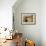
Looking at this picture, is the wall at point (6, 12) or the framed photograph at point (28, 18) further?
the framed photograph at point (28, 18)

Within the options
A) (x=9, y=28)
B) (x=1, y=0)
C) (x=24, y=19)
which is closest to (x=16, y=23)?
(x=24, y=19)

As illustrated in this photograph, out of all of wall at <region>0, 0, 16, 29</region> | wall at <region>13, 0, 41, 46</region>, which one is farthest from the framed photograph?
wall at <region>0, 0, 16, 29</region>

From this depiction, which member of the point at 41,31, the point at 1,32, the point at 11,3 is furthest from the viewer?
the point at 41,31

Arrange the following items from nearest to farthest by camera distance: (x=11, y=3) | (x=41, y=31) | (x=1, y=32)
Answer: (x=1, y=32) → (x=11, y=3) → (x=41, y=31)

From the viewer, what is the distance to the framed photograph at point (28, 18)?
5801mm

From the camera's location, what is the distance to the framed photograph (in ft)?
19.0

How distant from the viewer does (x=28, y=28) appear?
5840 millimetres

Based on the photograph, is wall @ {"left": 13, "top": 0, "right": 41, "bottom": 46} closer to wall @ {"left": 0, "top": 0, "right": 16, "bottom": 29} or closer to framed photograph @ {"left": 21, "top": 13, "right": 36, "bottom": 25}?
framed photograph @ {"left": 21, "top": 13, "right": 36, "bottom": 25}

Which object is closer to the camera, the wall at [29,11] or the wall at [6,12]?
the wall at [6,12]

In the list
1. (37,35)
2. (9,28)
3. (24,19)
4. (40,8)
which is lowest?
(37,35)

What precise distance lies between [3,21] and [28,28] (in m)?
1.52

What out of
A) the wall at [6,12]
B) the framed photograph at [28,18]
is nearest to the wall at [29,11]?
the framed photograph at [28,18]

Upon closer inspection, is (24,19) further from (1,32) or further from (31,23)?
(1,32)

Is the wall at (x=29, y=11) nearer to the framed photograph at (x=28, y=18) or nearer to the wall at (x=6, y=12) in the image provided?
the framed photograph at (x=28, y=18)
